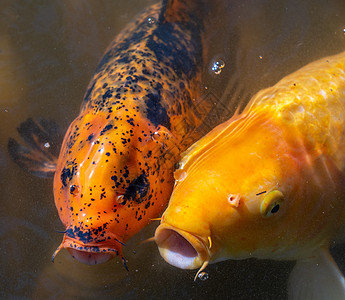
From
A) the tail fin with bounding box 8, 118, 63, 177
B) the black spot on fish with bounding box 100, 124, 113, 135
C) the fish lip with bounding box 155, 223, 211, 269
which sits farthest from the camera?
the tail fin with bounding box 8, 118, 63, 177

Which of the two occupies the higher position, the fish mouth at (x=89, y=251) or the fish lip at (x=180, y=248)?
the fish mouth at (x=89, y=251)

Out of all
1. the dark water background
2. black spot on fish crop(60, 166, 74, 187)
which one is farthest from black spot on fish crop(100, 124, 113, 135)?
the dark water background

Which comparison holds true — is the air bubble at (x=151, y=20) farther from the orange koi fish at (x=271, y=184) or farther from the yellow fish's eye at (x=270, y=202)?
the yellow fish's eye at (x=270, y=202)

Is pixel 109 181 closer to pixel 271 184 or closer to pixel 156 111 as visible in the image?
pixel 156 111

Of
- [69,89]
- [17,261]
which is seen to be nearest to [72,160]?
[17,261]

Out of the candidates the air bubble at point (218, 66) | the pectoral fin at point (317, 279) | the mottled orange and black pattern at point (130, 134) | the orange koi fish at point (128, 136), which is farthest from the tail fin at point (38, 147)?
the pectoral fin at point (317, 279)

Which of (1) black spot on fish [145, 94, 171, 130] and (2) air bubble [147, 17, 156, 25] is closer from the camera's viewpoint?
(1) black spot on fish [145, 94, 171, 130]

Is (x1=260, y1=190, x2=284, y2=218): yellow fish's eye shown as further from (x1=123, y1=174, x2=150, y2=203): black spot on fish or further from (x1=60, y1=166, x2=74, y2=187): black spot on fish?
(x1=60, y1=166, x2=74, y2=187): black spot on fish
